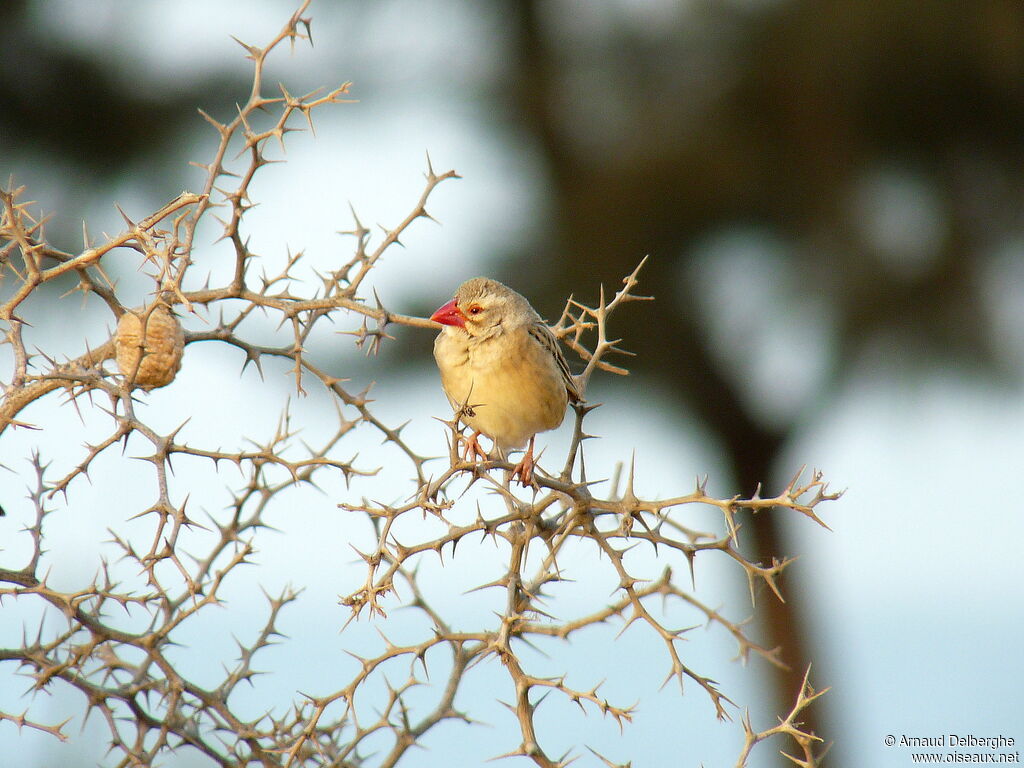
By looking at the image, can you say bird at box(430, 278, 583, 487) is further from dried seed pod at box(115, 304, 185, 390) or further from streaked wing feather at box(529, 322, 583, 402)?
dried seed pod at box(115, 304, 185, 390)

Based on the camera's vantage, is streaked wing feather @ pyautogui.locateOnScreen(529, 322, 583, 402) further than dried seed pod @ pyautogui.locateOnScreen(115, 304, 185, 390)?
Yes

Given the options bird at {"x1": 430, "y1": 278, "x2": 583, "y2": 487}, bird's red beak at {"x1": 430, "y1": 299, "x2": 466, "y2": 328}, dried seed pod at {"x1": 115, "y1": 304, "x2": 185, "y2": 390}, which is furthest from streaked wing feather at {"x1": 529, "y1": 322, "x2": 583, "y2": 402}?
dried seed pod at {"x1": 115, "y1": 304, "x2": 185, "y2": 390}

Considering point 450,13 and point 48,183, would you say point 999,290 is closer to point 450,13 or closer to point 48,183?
point 450,13

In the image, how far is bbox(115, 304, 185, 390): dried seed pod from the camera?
1527mm

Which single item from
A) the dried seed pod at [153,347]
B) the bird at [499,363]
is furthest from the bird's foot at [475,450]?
the dried seed pod at [153,347]

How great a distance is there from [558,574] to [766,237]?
6176 millimetres

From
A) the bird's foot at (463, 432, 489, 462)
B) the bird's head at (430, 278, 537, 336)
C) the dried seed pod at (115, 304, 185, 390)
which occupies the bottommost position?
the dried seed pod at (115, 304, 185, 390)

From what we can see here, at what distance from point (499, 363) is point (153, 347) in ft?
3.24

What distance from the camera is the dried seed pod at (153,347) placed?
1527 millimetres

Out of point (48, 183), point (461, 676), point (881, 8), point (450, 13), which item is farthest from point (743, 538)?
point (461, 676)

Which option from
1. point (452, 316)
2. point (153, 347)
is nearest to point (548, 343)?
point (452, 316)

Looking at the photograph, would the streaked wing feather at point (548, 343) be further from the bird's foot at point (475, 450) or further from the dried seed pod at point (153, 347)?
the dried seed pod at point (153, 347)

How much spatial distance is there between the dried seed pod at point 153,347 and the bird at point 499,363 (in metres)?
0.85

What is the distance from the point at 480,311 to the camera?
237cm
